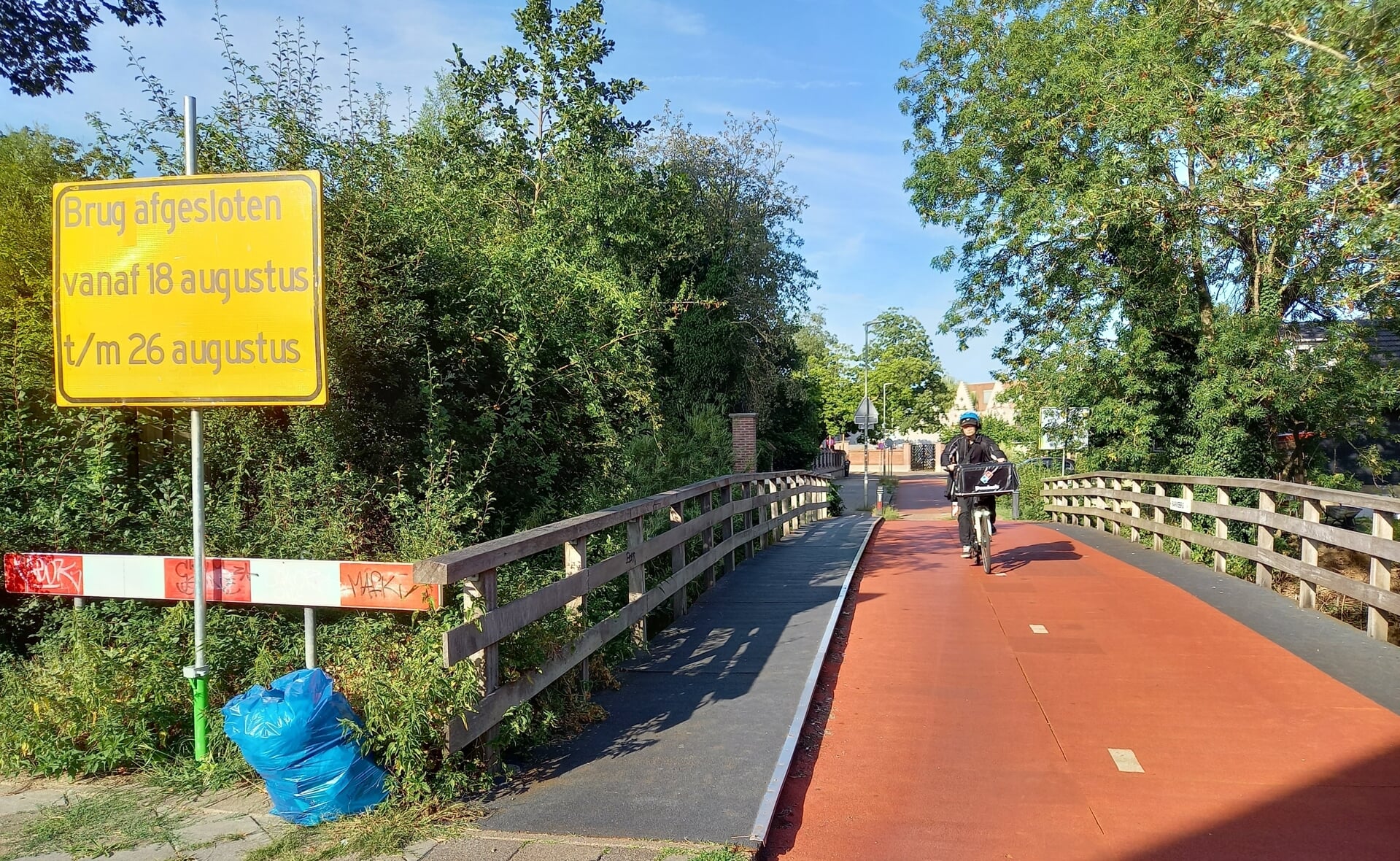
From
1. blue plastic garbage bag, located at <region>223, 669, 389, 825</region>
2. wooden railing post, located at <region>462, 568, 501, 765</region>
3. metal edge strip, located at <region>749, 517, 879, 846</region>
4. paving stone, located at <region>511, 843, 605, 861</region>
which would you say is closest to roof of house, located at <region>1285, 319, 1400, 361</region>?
metal edge strip, located at <region>749, 517, 879, 846</region>

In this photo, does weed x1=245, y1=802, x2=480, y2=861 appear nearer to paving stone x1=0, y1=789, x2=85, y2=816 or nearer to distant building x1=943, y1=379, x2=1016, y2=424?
paving stone x1=0, y1=789, x2=85, y2=816

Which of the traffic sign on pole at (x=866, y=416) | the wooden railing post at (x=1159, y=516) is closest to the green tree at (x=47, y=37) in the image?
the wooden railing post at (x=1159, y=516)

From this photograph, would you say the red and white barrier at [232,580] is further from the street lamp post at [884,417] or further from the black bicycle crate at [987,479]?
the street lamp post at [884,417]

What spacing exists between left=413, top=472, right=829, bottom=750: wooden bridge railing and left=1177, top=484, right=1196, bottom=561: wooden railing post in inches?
260

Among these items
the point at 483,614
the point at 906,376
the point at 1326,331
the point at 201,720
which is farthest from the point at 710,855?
the point at 906,376

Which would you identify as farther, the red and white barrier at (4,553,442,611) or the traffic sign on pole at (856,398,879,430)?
the traffic sign on pole at (856,398,879,430)

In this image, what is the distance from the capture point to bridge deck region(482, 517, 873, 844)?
3.91 m

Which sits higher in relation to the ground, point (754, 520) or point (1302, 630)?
point (754, 520)

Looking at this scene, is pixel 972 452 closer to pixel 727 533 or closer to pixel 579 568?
pixel 727 533

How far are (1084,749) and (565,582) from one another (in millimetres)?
2949

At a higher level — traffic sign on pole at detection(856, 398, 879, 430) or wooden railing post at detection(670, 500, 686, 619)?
traffic sign on pole at detection(856, 398, 879, 430)

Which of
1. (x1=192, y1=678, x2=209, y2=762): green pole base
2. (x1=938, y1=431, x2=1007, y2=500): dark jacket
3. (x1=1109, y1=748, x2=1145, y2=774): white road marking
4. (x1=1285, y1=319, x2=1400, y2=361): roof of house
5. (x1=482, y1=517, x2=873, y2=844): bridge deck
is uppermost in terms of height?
(x1=1285, y1=319, x2=1400, y2=361): roof of house

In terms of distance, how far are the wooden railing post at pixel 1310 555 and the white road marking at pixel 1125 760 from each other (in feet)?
15.4

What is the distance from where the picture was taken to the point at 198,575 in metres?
4.56
